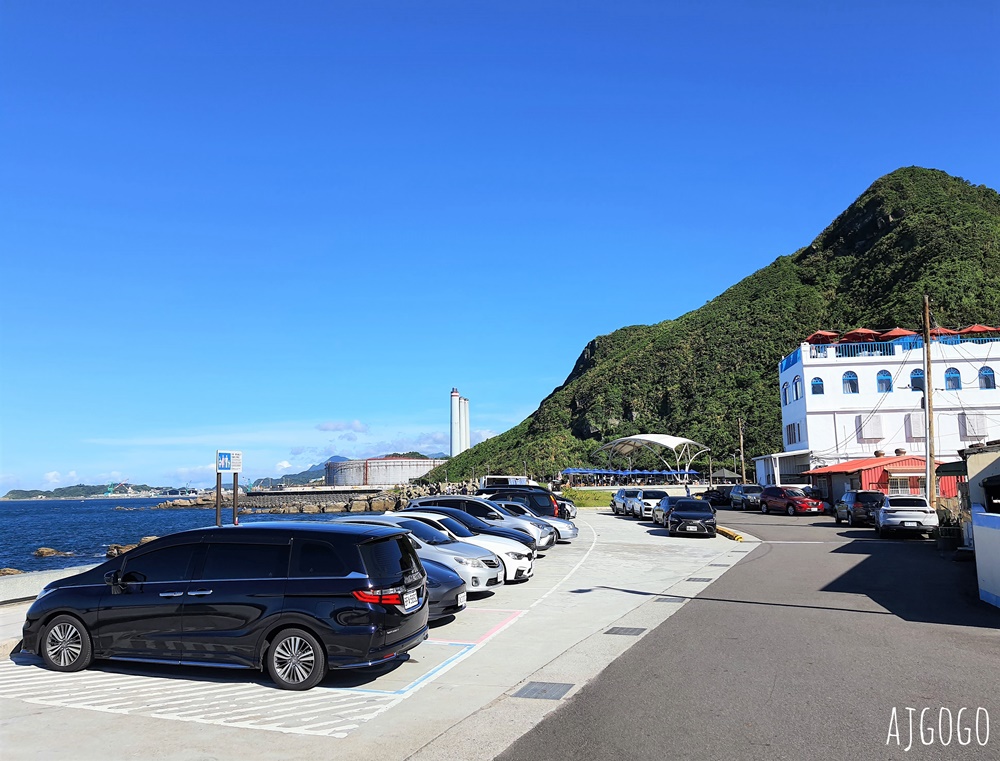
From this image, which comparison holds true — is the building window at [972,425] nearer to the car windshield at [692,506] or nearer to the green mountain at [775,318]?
the green mountain at [775,318]

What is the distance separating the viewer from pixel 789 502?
42219 millimetres

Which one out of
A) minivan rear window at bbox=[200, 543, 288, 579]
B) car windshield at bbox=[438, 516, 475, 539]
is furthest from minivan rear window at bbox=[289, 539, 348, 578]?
car windshield at bbox=[438, 516, 475, 539]

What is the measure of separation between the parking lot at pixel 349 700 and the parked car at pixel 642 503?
29355 mm

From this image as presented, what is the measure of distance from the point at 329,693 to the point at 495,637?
339 cm

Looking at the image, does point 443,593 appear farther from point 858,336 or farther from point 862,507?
point 858,336

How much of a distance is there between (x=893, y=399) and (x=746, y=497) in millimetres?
16897

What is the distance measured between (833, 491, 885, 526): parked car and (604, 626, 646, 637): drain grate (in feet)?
77.3

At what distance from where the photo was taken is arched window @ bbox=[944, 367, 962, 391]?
55531mm

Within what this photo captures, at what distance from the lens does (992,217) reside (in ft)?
320

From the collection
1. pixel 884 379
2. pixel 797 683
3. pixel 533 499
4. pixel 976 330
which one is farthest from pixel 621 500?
pixel 797 683

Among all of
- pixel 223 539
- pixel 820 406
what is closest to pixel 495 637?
pixel 223 539

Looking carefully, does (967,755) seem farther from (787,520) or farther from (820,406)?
(820,406)

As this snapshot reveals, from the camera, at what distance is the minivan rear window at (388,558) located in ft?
26.6

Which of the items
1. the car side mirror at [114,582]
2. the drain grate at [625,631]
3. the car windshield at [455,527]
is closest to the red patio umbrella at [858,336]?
the car windshield at [455,527]
